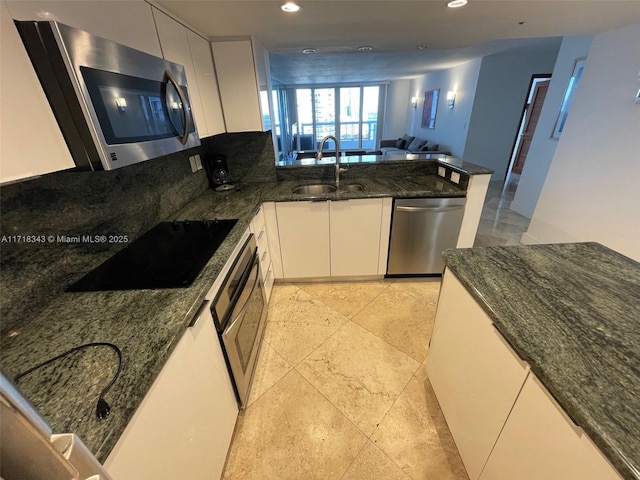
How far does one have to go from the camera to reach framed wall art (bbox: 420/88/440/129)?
7.08m

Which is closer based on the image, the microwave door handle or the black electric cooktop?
the black electric cooktop

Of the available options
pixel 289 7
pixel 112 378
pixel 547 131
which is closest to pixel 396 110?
pixel 547 131

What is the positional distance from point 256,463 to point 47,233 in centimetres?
139

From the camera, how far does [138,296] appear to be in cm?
101

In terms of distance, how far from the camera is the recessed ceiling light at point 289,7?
148 cm

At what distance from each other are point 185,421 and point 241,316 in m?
0.56

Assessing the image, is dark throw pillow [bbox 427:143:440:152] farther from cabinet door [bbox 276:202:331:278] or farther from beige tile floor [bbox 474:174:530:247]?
cabinet door [bbox 276:202:331:278]

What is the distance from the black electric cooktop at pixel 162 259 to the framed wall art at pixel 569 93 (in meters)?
4.10

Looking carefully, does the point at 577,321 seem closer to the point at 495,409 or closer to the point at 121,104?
the point at 495,409

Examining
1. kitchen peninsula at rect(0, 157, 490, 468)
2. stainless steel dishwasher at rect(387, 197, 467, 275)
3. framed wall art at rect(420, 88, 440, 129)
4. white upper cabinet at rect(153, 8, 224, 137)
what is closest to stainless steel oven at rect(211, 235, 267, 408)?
kitchen peninsula at rect(0, 157, 490, 468)

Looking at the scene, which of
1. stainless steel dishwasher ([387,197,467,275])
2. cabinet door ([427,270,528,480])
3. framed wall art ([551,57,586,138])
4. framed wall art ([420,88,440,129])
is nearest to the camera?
cabinet door ([427,270,528,480])

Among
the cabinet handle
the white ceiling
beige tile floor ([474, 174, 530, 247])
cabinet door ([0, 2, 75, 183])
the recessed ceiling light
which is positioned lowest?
beige tile floor ([474, 174, 530, 247])

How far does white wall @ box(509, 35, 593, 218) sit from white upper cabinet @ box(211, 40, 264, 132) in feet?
12.1

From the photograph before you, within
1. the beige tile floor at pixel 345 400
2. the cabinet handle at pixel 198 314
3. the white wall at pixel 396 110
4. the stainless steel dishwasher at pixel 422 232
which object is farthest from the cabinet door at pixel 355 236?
the white wall at pixel 396 110
